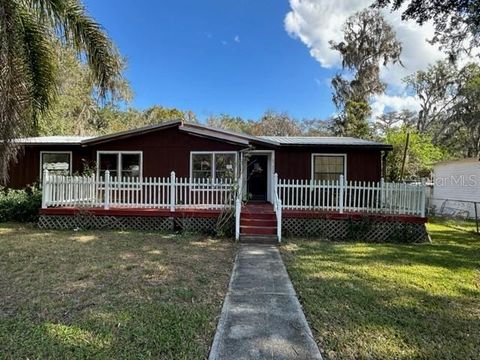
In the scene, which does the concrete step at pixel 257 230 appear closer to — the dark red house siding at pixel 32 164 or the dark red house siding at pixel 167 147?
the dark red house siding at pixel 167 147

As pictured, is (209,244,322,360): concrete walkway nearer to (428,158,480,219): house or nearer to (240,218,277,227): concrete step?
(240,218,277,227): concrete step

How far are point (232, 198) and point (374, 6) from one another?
250 inches

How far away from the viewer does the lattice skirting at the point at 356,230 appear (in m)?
9.80

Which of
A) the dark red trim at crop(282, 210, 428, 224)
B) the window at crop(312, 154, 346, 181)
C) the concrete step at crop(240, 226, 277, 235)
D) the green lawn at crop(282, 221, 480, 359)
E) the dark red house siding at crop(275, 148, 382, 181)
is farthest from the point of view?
the window at crop(312, 154, 346, 181)

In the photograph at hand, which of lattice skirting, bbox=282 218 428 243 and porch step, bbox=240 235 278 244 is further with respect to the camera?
lattice skirting, bbox=282 218 428 243

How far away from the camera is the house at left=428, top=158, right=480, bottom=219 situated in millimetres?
17375

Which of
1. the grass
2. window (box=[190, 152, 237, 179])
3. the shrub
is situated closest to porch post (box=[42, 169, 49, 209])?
the shrub

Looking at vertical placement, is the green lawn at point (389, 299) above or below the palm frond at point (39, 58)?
below

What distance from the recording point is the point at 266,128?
35344mm

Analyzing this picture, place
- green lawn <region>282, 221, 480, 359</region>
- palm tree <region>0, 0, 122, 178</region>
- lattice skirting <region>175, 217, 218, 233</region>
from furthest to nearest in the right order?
lattice skirting <region>175, 217, 218, 233</region>
palm tree <region>0, 0, 122, 178</region>
green lawn <region>282, 221, 480, 359</region>

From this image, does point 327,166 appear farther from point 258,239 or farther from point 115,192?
point 115,192

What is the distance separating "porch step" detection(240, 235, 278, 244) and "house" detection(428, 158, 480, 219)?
38.7 ft

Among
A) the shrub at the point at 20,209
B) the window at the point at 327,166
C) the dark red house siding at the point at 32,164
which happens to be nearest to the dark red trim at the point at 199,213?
the shrub at the point at 20,209

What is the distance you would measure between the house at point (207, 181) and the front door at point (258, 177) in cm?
4
